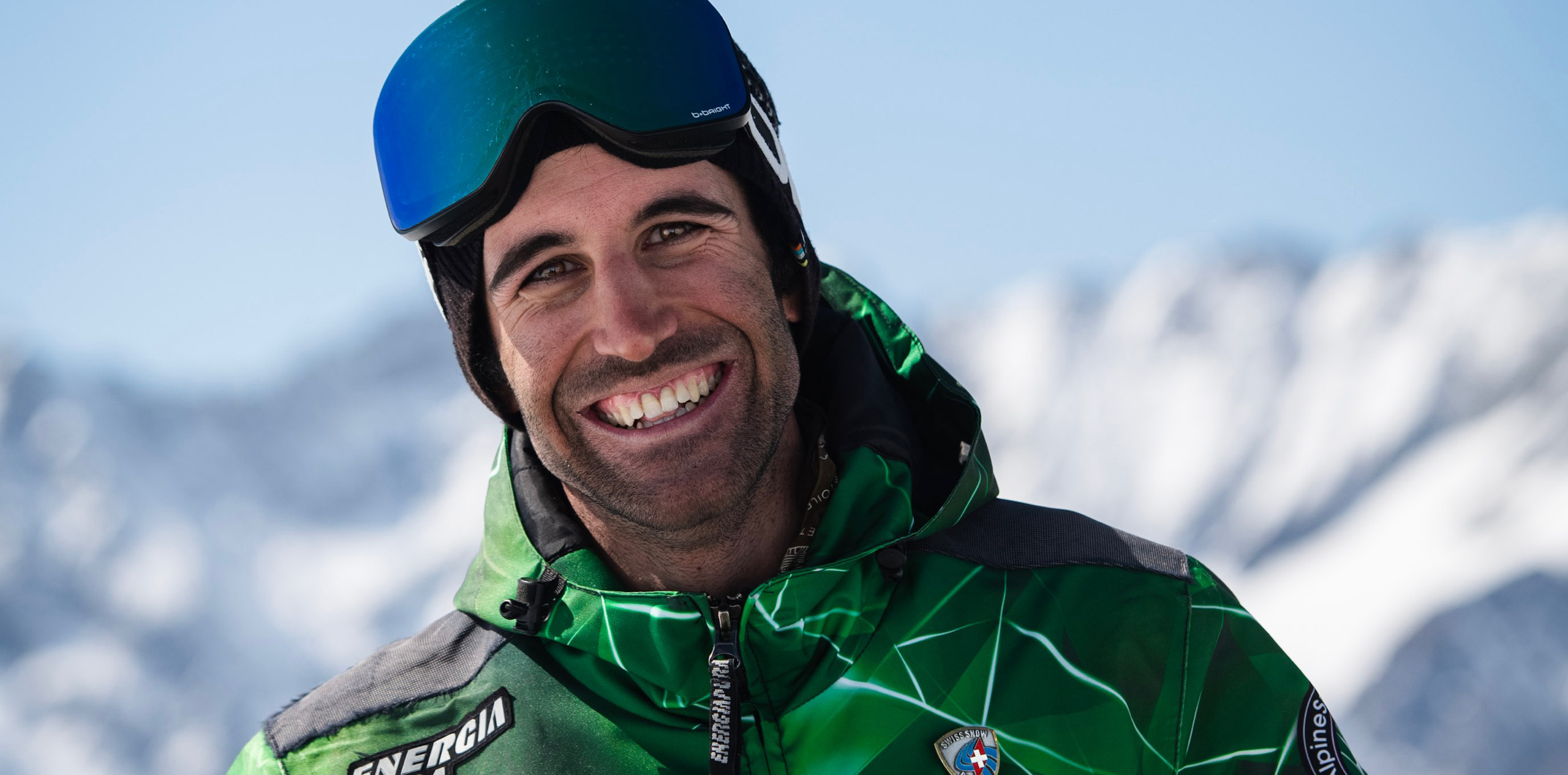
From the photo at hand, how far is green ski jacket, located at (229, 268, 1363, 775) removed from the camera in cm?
216

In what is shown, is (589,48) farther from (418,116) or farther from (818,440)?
(818,440)

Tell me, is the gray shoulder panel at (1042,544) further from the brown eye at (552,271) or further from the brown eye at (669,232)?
the brown eye at (552,271)

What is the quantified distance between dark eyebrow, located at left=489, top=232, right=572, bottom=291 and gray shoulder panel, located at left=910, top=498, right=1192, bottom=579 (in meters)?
1.03

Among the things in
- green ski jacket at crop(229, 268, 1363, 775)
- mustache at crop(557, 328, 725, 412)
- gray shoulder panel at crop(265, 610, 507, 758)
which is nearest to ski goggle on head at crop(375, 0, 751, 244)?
mustache at crop(557, 328, 725, 412)

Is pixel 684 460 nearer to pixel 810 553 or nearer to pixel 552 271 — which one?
pixel 810 553

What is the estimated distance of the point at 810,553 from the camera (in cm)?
232

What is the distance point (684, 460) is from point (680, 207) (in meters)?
0.57

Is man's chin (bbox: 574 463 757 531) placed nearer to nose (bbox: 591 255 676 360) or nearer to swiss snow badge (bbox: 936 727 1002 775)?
nose (bbox: 591 255 676 360)

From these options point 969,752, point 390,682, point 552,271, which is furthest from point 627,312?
point 969,752

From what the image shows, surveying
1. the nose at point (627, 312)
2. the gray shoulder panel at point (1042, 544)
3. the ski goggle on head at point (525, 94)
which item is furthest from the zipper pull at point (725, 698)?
the ski goggle on head at point (525, 94)

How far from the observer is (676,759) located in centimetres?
222

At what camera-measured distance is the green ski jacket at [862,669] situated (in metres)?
2.16

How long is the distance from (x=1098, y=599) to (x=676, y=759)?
94 centimetres

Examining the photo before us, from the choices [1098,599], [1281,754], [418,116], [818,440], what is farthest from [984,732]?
[418,116]
